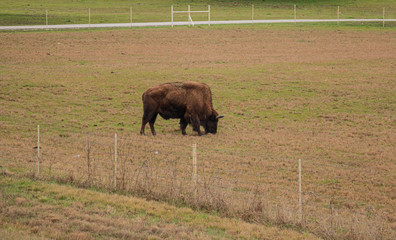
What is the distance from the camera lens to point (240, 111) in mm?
24922

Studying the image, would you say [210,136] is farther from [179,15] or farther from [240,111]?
[179,15]

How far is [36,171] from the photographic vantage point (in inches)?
547

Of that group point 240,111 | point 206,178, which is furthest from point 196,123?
point 206,178

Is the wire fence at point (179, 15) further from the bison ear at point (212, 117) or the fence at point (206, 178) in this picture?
the fence at point (206, 178)

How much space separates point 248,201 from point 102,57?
27.9 m

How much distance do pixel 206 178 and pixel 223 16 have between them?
51496 mm

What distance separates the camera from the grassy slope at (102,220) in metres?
9.78

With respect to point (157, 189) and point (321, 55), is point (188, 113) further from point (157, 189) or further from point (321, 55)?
point (321, 55)

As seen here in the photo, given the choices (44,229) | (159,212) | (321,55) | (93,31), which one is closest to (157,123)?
(159,212)

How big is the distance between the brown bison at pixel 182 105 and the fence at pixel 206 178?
1603mm

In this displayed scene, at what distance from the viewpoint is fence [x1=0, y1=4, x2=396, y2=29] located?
5615 cm

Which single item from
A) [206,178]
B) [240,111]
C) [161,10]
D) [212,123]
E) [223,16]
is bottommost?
[206,178]

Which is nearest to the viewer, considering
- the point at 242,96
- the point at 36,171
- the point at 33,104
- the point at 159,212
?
the point at 159,212

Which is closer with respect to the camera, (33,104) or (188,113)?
(188,113)
